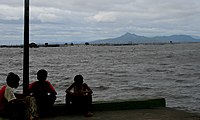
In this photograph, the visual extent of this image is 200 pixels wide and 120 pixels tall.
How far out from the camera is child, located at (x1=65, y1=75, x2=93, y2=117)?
809 cm

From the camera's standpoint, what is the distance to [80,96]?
8078 mm

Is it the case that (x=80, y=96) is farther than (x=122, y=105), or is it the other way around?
(x=122, y=105)

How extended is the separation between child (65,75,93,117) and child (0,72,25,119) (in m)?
1.84

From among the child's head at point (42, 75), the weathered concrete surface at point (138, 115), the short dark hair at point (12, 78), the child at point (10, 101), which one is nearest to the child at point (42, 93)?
the child's head at point (42, 75)

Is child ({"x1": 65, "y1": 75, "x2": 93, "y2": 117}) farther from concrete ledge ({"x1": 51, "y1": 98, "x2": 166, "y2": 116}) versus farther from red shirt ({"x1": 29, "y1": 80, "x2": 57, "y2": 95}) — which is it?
red shirt ({"x1": 29, "y1": 80, "x2": 57, "y2": 95})

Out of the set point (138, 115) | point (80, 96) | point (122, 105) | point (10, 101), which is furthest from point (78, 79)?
point (10, 101)

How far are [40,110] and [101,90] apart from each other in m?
13.0

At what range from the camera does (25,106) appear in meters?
6.58

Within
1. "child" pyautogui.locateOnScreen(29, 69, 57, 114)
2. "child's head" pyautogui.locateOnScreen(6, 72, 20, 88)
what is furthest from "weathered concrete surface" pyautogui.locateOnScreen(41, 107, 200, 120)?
"child's head" pyautogui.locateOnScreen(6, 72, 20, 88)

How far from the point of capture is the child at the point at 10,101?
20.4 feet

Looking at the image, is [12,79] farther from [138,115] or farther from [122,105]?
[122,105]

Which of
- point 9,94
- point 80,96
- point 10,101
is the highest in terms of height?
point 9,94

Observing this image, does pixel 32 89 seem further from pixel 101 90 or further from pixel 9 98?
pixel 101 90

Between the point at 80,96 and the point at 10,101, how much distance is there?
2156 millimetres
